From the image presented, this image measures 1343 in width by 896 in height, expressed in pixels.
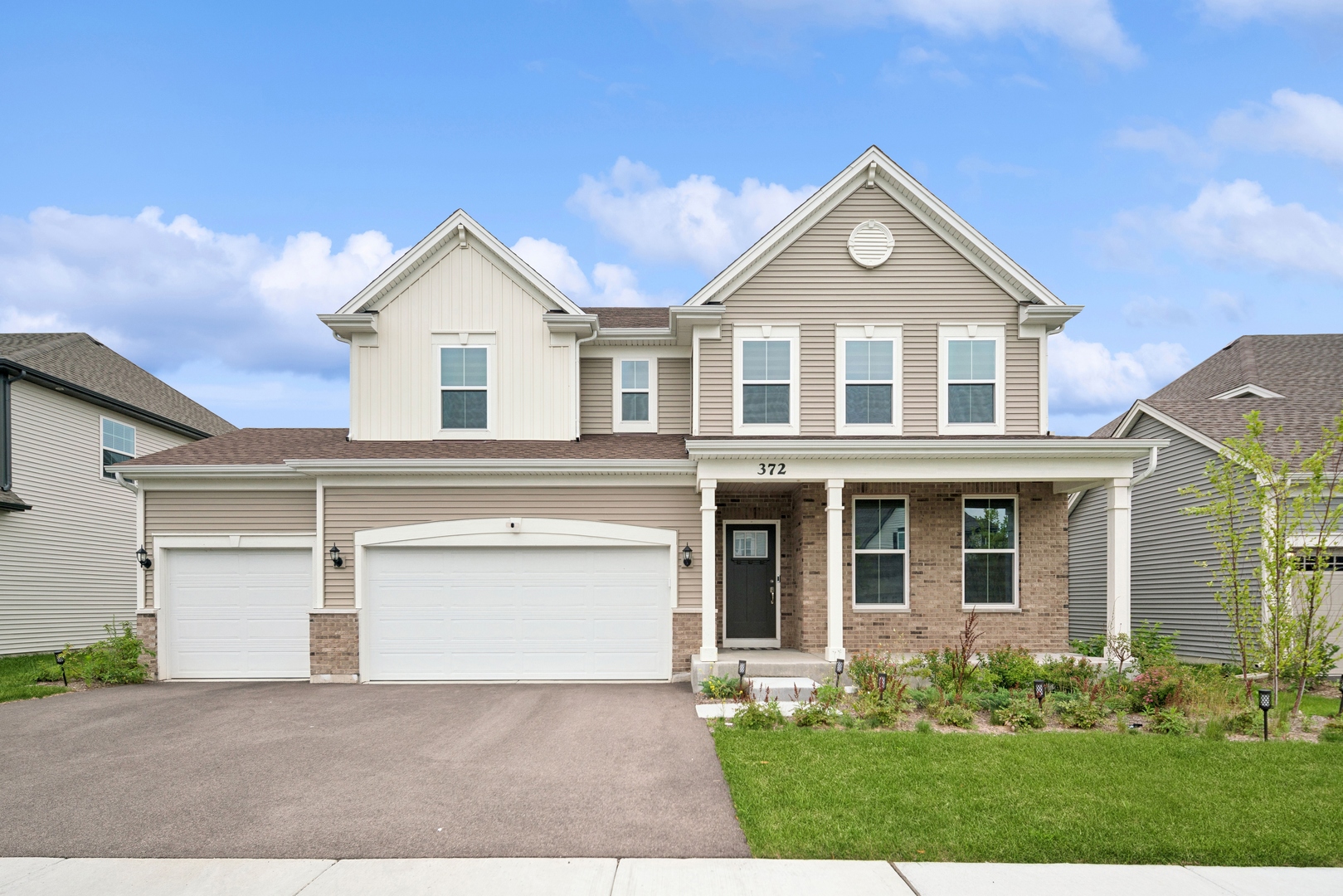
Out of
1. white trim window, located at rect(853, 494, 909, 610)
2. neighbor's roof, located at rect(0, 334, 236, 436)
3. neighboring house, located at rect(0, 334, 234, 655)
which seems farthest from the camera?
neighbor's roof, located at rect(0, 334, 236, 436)

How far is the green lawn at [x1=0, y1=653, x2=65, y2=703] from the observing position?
39.6 feet

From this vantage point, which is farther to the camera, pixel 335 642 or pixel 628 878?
pixel 335 642

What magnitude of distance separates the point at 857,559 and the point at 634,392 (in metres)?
5.05

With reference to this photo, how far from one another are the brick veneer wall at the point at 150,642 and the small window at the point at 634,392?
8517mm

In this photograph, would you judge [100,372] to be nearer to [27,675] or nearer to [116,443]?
[116,443]

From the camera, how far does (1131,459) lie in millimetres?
12477

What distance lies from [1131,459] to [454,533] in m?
10.4

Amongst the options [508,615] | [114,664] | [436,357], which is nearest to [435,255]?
[436,357]

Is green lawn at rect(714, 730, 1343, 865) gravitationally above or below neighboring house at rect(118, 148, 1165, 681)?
below

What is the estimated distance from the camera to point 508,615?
13305 millimetres

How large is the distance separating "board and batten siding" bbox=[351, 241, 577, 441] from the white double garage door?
91.7 inches

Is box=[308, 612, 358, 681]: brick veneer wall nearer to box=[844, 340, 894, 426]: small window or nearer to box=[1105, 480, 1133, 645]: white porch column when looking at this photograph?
box=[844, 340, 894, 426]: small window

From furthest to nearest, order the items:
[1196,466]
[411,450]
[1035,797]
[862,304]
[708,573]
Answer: [1196,466], [862,304], [411,450], [708,573], [1035,797]

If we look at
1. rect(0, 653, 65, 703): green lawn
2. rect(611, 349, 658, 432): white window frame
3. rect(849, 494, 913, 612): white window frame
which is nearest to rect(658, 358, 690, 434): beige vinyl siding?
rect(611, 349, 658, 432): white window frame
